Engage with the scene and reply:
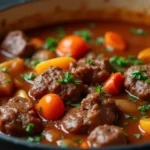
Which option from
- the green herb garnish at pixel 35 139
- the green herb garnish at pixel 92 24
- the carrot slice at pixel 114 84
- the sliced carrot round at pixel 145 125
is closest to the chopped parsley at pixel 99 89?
the carrot slice at pixel 114 84

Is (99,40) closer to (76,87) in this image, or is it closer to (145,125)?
(76,87)

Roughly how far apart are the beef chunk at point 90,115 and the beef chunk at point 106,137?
18 cm

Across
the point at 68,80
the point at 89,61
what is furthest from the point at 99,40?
the point at 68,80

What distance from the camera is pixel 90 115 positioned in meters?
3.79

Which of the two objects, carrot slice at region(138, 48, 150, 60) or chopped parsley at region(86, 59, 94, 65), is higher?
chopped parsley at region(86, 59, 94, 65)

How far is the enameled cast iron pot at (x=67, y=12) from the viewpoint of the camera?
5621mm

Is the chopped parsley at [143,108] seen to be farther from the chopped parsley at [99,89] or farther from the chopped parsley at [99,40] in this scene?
the chopped parsley at [99,40]

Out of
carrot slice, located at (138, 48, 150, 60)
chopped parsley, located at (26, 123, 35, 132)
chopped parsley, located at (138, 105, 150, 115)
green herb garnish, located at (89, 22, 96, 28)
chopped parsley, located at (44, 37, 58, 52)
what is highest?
A: green herb garnish, located at (89, 22, 96, 28)

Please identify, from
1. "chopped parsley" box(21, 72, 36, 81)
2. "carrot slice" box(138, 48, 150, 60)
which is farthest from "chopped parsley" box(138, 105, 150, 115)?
"chopped parsley" box(21, 72, 36, 81)

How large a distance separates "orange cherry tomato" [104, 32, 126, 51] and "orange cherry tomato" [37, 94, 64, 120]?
1561 mm

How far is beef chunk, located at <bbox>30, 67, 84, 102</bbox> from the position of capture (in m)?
4.17

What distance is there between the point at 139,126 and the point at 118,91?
0.59m

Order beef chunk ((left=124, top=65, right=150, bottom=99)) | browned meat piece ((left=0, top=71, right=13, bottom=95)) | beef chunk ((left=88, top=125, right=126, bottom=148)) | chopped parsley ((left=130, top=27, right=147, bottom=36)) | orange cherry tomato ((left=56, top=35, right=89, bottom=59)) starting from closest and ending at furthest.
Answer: beef chunk ((left=88, top=125, right=126, bottom=148)) → beef chunk ((left=124, top=65, right=150, bottom=99)) → browned meat piece ((left=0, top=71, right=13, bottom=95)) → orange cherry tomato ((left=56, top=35, right=89, bottom=59)) → chopped parsley ((left=130, top=27, right=147, bottom=36))

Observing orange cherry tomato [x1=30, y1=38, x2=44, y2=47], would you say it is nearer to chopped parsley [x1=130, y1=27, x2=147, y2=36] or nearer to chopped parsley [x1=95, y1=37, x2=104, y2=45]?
chopped parsley [x1=95, y1=37, x2=104, y2=45]
